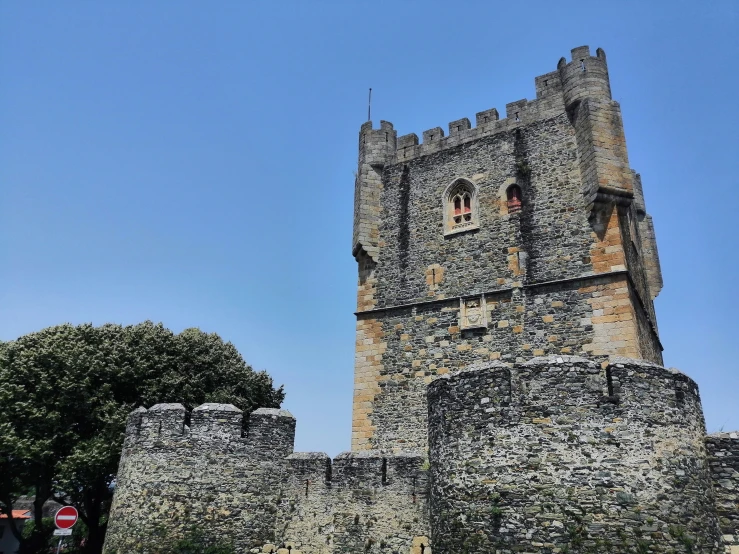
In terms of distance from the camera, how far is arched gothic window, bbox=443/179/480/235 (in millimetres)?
17578

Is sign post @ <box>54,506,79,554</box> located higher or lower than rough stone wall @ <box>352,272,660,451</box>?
lower

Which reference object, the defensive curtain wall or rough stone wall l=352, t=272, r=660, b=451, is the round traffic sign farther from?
rough stone wall l=352, t=272, r=660, b=451

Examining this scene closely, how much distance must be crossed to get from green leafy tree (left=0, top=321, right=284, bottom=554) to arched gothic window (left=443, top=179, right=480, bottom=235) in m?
9.31

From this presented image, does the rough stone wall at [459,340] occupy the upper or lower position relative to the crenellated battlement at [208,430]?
upper

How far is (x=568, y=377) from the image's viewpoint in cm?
851

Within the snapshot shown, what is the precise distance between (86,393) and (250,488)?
26.5ft

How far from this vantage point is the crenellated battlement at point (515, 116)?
664 inches

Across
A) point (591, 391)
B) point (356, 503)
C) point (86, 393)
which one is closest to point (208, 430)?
point (356, 503)

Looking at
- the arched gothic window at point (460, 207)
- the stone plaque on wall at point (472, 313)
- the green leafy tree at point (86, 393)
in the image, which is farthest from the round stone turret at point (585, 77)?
the green leafy tree at point (86, 393)

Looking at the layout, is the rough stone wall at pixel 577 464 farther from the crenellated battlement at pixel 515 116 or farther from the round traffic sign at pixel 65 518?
the crenellated battlement at pixel 515 116

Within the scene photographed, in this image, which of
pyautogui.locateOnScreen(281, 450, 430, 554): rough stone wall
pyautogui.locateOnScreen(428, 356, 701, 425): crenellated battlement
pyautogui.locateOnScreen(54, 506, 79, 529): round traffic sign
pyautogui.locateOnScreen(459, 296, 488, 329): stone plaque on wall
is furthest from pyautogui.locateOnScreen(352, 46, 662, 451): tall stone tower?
pyautogui.locateOnScreen(54, 506, 79, 529): round traffic sign

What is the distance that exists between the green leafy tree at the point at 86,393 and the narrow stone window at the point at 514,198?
10.9m

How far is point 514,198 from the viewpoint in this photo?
56.0 ft

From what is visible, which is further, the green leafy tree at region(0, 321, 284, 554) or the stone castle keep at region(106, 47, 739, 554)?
the green leafy tree at region(0, 321, 284, 554)
